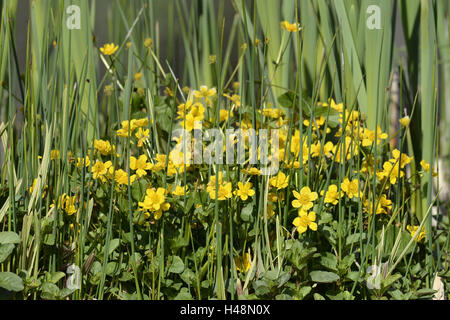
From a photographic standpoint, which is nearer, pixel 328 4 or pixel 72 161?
pixel 72 161

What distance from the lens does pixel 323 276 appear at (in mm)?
1232

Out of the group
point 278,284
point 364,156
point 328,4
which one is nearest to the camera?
point 278,284

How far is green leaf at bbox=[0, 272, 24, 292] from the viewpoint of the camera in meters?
1.13

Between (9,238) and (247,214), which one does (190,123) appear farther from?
(9,238)

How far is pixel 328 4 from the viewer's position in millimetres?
1795

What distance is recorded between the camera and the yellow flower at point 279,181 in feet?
4.26

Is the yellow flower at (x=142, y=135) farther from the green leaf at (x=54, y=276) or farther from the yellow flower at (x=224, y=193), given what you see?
the green leaf at (x=54, y=276)

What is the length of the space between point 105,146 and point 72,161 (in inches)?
4.0

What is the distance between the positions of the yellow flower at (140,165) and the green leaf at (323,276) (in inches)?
17.9

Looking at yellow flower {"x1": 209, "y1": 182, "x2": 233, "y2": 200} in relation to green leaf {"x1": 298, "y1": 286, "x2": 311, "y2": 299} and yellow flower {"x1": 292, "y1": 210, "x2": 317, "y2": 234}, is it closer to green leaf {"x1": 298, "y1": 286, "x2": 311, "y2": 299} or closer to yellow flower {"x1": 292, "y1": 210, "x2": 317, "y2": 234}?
yellow flower {"x1": 292, "y1": 210, "x2": 317, "y2": 234}

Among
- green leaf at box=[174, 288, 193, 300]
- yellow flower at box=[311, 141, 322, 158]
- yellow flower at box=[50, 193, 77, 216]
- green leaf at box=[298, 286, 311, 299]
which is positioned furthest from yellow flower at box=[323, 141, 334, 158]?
yellow flower at box=[50, 193, 77, 216]

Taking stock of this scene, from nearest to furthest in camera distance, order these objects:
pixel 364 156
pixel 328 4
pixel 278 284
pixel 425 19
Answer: pixel 278 284 → pixel 364 156 → pixel 425 19 → pixel 328 4
